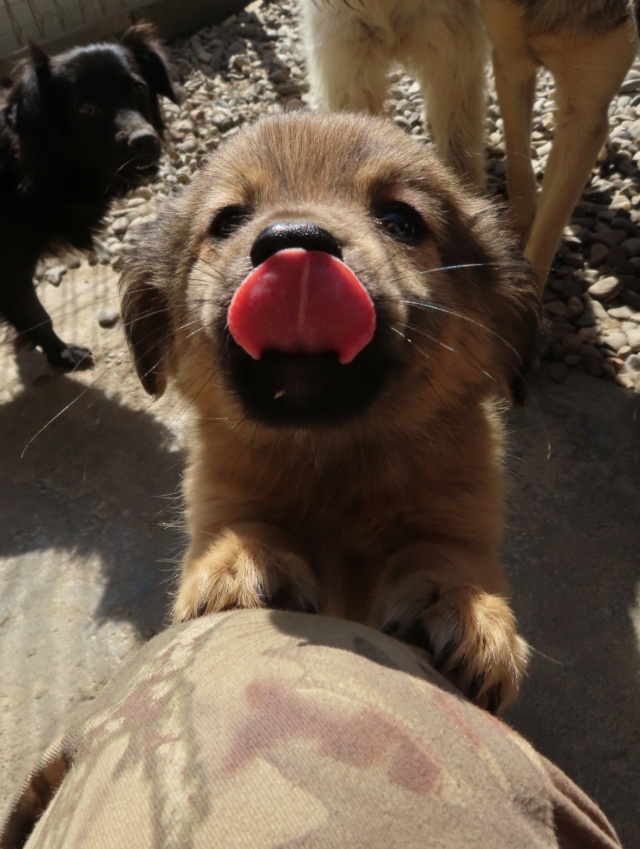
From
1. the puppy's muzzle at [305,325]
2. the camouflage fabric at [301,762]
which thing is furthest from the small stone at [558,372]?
the camouflage fabric at [301,762]

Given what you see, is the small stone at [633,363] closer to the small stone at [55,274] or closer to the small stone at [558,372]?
the small stone at [558,372]

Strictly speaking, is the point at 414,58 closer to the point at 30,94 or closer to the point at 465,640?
the point at 30,94

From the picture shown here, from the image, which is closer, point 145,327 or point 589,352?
point 145,327

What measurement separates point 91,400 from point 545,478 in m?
2.30

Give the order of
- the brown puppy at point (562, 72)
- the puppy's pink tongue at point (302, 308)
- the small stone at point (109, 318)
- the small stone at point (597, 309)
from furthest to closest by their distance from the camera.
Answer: the small stone at point (109, 318), the small stone at point (597, 309), the brown puppy at point (562, 72), the puppy's pink tongue at point (302, 308)

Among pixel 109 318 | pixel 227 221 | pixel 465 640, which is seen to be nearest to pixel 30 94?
pixel 109 318

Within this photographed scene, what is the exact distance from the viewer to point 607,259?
12.0 feet

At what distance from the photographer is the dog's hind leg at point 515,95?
2.82 metres

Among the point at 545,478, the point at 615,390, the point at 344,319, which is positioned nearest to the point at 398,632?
the point at 344,319

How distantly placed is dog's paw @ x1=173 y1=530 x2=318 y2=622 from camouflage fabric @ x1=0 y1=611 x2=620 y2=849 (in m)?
0.16

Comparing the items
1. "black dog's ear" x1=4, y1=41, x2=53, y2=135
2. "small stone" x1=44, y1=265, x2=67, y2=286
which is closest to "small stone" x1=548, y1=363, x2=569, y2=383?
"black dog's ear" x1=4, y1=41, x2=53, y2=135

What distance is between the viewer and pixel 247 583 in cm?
145

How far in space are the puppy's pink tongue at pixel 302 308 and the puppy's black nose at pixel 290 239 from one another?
0.02 m

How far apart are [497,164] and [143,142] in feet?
7.22
